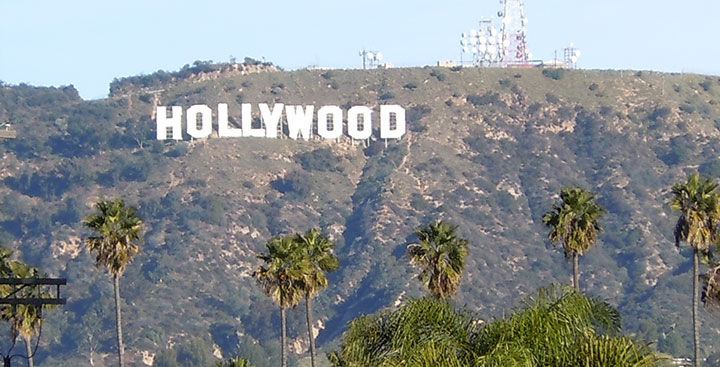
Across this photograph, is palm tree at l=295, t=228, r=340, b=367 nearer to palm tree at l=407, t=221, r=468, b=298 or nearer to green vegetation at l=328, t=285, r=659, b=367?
palm tree at l=407, t=221, r=468, b=298

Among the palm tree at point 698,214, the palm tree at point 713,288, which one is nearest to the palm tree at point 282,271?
the palm tree at point 698,214

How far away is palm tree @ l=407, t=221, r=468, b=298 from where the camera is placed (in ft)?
256

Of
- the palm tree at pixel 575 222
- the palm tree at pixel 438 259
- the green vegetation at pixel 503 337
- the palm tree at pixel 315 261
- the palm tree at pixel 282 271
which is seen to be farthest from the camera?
the palm tree at pixel 575 222

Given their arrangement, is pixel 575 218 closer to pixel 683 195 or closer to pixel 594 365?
pixel 683 195

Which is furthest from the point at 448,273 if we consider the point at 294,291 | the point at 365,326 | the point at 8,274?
the point at 365,326

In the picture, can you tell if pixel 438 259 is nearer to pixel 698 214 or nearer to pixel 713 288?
pixel 698 214

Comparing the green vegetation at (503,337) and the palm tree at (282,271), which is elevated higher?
the green vegetation at (503,337)

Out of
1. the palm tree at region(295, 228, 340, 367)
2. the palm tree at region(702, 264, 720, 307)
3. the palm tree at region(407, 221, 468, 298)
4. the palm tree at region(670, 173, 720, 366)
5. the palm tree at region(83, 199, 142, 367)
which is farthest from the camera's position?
the palm tree at region(83, 199, 142, 367)

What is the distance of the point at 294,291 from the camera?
83250 millimetres

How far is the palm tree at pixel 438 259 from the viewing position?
78.1 metres

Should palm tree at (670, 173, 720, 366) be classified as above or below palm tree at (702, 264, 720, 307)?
above

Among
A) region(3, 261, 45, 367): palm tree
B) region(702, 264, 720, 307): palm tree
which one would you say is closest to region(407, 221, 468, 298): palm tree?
region(702, 264, 720, 307): palm tree

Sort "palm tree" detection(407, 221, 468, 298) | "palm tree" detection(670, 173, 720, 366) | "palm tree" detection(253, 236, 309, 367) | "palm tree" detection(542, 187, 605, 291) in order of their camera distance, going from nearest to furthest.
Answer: "palm tree" detection(670, 173, 720, 366), "palm tree" detection(407, 221, 468, 298), "palm tree" detection(253, 236, 309, 367), "palm tree" detection(542, 187, 605, 291)

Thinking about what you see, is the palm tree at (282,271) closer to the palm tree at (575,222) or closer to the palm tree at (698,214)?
the palm tree at (575,222)
